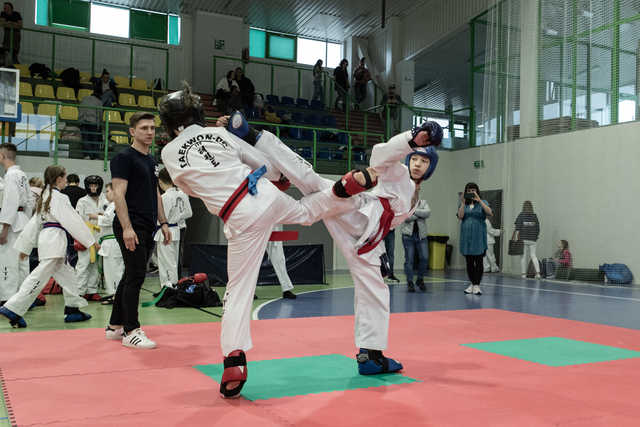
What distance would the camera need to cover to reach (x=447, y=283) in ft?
34.0

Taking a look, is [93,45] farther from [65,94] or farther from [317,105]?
[317,105]

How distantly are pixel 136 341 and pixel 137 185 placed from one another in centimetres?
120

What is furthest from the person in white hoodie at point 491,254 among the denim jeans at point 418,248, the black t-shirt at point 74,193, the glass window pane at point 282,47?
the glass window pane at point 282,47

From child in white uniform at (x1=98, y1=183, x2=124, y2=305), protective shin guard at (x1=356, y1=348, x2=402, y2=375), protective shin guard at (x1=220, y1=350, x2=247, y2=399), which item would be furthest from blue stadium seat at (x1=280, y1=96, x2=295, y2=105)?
protective shin guard at (x1=220, y1=350, x2=247, y2=399)

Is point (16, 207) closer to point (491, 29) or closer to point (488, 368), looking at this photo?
point (488, 368)

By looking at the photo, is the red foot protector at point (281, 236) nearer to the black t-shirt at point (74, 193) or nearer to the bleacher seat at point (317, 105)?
the black t-shirt at point (74, 193)

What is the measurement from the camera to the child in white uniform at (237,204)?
9.16 feet

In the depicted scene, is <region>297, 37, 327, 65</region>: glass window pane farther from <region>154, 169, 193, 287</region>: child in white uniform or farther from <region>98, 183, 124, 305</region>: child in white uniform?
<region>98, 183, 124, 305</region>: child in white uniform

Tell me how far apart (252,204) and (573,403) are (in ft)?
6.24

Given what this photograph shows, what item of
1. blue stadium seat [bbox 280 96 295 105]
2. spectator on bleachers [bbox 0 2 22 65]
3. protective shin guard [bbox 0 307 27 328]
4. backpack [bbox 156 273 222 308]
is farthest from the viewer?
blue stadium seat [bbox 280 96 295 105]

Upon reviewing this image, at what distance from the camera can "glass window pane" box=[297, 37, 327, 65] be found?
20.4 meters

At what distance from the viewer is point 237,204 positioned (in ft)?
9.18

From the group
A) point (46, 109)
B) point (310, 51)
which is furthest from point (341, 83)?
point (46, 109)

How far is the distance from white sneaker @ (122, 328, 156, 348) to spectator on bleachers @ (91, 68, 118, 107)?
441 inches
